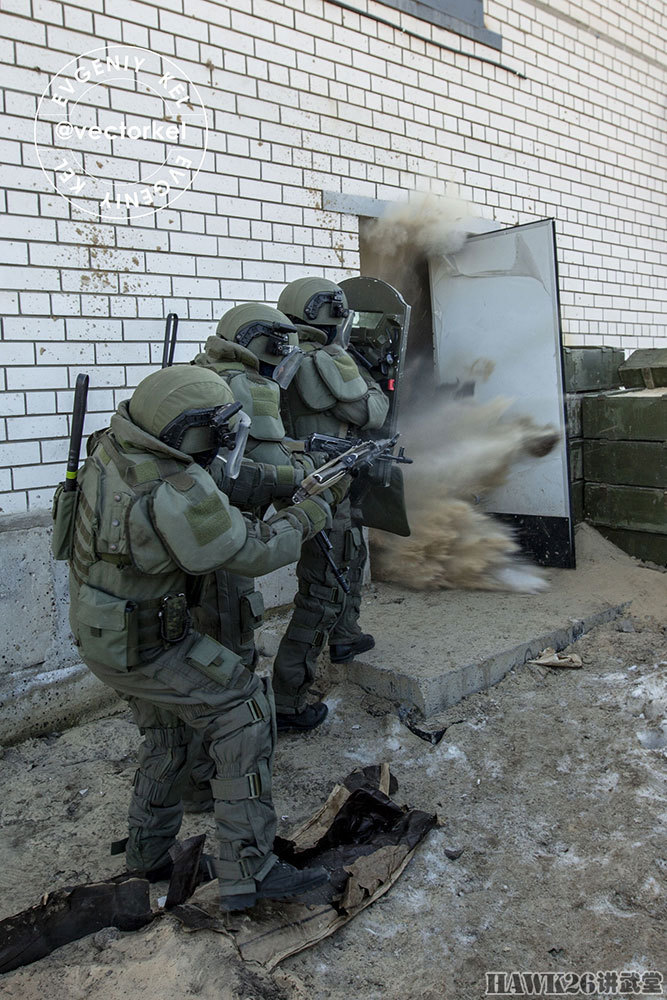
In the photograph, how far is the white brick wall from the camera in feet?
13.7

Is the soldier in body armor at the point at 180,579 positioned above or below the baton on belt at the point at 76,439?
below

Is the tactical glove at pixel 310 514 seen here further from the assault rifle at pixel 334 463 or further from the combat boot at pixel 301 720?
the combat boot at pixel 301 720

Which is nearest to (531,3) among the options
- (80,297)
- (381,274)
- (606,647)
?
(381,274)

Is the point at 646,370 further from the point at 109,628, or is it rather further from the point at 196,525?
the point at 109,628

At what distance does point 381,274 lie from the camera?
6.70 m

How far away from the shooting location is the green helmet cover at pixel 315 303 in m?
4.13

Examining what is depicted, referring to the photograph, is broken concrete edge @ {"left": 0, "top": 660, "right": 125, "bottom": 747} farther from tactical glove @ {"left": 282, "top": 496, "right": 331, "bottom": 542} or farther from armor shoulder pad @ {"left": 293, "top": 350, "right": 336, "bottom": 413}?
tactical glove @ {"left": 282, "top": 496, "right": 331, "bottom": 542}

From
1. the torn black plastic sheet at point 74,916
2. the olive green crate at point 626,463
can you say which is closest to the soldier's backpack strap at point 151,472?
the torn black plastic sheet at point 74,916

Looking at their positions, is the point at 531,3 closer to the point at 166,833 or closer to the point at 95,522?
the point at 95,522

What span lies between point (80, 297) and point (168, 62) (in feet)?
5.24

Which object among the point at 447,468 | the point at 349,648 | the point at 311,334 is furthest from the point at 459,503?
the point at 311,334

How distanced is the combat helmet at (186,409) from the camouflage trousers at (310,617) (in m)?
1.65

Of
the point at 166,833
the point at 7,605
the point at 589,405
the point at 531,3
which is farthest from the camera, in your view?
the point at 531,3

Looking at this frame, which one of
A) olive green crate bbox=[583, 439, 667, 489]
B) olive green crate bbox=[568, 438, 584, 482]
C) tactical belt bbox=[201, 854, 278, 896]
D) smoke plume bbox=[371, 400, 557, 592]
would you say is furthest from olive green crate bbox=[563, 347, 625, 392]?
tactical belt bbox=[201, 854, 278, 896]
